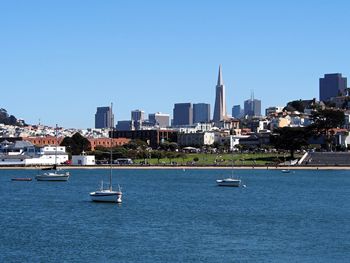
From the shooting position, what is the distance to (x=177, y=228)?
39500 millimetres

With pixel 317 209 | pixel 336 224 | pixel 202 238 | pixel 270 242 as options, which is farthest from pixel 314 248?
pixel 317 209

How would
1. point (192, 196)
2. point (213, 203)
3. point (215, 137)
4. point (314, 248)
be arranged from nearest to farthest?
1. point (314, 248)
2. point (213, 203)
3. point (192, 196)
4. point (215, 137)

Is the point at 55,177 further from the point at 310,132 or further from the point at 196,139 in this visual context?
the point at 196,139

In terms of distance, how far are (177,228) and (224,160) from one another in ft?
312

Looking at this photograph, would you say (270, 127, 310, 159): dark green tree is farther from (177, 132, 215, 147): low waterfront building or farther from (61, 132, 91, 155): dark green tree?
(177, 132, 215, 147): low waterfront building

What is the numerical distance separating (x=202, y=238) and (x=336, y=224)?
915 centimetres

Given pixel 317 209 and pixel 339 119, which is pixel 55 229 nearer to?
pixel 317 209

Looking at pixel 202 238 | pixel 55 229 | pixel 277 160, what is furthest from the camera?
pixel 277 160

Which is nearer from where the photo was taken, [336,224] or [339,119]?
[336,224]

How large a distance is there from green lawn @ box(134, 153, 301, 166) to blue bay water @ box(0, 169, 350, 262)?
63.9 metres

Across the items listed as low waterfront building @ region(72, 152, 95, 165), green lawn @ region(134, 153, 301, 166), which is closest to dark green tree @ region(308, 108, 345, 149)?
green lawn @ region(134, 153, 301, 166)

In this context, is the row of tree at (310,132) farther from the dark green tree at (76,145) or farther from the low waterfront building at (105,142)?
the low waterfront building at (105,142)

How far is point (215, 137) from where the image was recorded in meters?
200

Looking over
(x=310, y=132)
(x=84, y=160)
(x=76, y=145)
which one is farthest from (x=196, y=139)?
(x=84, y=160)
